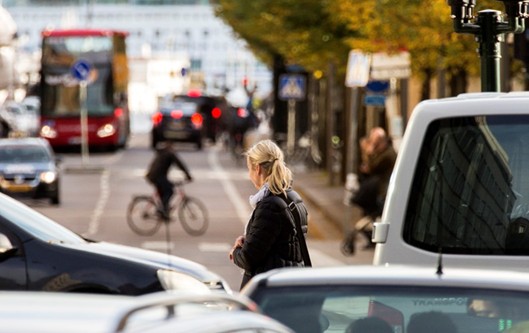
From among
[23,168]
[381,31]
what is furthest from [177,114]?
[381,31]

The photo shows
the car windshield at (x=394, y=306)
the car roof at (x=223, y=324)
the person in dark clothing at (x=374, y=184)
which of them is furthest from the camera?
the person in dark clothing at (x=374, y=184)

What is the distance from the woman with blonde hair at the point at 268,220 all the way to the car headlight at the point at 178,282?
1138 millimetres

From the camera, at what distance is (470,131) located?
32.5 ft

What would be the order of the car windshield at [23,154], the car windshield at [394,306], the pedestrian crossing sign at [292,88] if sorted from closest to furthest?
the car windshield at [394,306], the car windshield at [23,154], the pedestrian crossing sign at [292,88]

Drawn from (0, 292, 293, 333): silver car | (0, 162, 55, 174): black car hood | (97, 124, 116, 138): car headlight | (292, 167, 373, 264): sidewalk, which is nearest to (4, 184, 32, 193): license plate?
(0, 162, 55, 174): black car hood

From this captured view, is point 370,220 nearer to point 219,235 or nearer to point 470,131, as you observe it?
point 219,235

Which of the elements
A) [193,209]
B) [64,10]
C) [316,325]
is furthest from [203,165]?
[64,10]

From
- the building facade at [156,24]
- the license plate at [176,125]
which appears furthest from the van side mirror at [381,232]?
the building facade at [156,24]

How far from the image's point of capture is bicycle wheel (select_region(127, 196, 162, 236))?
30.8 metres

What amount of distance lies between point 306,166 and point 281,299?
157 ft

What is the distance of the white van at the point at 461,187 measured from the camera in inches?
382

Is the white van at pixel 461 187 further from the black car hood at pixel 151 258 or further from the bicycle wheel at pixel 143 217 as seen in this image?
the bicycle wheel at pixel 143 217

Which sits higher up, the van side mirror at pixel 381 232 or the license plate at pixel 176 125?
the van side mirror at pixel 381 232

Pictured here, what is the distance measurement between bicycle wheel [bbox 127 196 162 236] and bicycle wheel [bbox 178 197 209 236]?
15.4 inches
